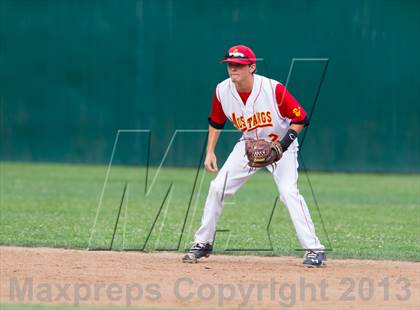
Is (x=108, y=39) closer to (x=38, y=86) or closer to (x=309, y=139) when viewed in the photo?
(x=38, y=86)

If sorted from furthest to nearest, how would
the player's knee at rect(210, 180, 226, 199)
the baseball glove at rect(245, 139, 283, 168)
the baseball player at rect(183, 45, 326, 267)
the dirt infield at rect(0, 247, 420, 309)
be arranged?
the player's knee at rect(210, 180, 226, 199) < the baseball player at rect(183, 45, 326, 267) < the baseball glove at rect(245, 139, 283, 168) < the dirt infield at rect(0, 247, 420, 309)

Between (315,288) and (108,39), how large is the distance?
522 inches

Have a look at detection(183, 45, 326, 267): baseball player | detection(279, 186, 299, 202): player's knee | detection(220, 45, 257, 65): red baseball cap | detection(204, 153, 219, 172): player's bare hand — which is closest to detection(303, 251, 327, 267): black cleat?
detection(183, 45, 326, 267): baseball player

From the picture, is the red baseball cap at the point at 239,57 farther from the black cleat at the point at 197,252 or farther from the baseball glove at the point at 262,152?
the black cleat at the point at 197,252

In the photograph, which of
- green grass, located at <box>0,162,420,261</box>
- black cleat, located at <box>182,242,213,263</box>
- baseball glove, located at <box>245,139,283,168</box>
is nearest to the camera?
baseball glove, located at <box>245,139,283,168</box>

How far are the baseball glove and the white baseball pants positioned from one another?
19cm

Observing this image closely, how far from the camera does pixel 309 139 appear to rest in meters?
19.0

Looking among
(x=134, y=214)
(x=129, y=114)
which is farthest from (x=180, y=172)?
(x=134, y=214)

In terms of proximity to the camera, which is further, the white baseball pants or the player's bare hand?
the player's bare hand

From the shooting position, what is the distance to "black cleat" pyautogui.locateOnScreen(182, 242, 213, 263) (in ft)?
28.3

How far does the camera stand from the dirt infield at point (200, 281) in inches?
263

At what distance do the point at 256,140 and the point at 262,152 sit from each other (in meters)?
0.26

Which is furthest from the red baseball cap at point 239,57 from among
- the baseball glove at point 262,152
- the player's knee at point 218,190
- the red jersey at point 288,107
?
the player's knee at point 218,190

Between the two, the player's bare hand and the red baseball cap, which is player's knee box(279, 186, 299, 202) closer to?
the player's bare hand
